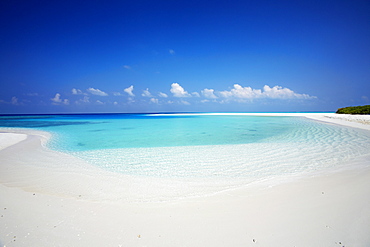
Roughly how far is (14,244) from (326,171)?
250 inches

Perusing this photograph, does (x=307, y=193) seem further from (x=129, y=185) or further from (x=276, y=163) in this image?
(x=129, y=185)

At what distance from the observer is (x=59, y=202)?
321 centimetres

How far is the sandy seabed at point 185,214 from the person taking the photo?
7.25ft

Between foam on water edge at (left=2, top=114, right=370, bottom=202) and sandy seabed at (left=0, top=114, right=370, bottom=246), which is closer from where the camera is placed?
sandy seabed at (left=0, top=114, right=370, bottom=246)

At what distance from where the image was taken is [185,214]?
2.77 m

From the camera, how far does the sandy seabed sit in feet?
7.25

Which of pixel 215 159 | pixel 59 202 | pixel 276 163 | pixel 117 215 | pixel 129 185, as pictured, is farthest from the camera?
pixel 215 159

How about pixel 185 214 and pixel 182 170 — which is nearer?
pixel 185 214

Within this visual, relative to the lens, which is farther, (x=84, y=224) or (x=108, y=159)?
(x=108, y=159)

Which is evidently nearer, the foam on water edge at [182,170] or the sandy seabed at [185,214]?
the sandy seabed at [185,214]

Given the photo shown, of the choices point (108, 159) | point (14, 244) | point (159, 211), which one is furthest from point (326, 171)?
point (108, 159)

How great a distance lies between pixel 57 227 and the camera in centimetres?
246

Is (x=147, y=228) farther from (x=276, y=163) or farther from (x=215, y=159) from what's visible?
(x=276, y=163)

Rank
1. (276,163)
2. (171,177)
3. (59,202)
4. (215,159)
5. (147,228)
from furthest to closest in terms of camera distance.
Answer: (215,159) < (276,163) < (171,177) < (59,202) < (147,228)
